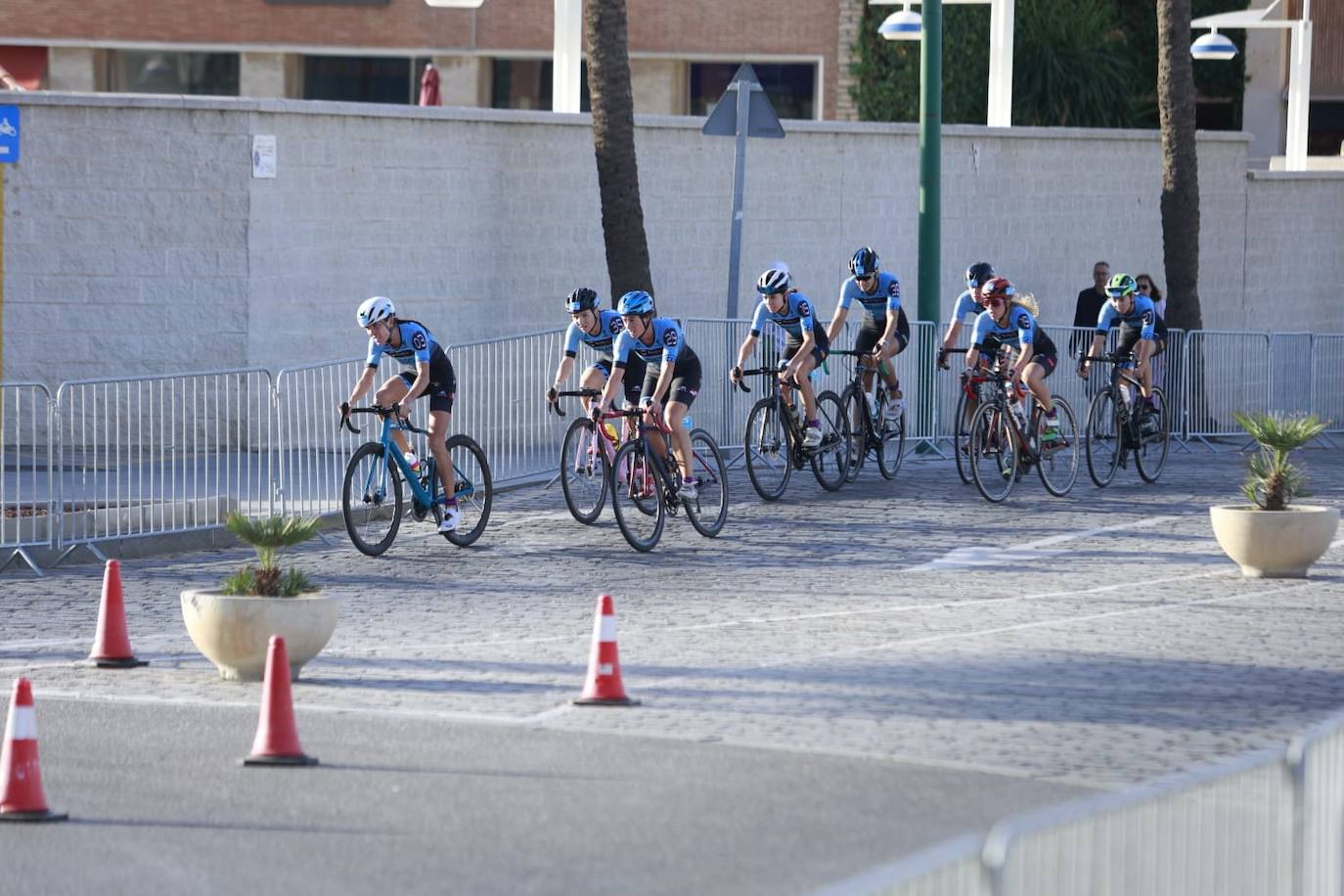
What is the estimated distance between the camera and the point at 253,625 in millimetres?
10172

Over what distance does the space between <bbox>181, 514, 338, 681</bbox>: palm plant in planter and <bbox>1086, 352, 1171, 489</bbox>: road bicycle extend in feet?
33.9

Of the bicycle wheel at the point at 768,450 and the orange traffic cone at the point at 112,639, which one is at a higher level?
the bicycle wheel at the point at 768,450

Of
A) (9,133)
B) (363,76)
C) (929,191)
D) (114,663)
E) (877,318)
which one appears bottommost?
(114,663)

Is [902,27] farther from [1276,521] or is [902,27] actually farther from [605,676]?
[605,676]

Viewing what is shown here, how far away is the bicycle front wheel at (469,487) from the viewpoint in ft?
51.0

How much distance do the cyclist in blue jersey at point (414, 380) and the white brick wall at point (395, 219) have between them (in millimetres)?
5467

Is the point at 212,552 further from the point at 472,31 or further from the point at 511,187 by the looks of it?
the point at 472,31

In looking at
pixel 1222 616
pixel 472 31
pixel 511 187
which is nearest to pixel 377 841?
pixel 1222 616

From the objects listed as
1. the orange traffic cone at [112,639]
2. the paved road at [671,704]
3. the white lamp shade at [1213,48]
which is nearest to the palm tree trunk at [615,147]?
the paved road at [671,704]

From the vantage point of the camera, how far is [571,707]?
381 inches

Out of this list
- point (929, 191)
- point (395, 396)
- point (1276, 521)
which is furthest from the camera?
point (929, 191)

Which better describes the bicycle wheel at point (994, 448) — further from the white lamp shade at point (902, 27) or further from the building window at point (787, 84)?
the building window at point (787, 84)

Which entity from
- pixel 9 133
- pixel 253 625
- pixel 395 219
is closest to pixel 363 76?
pixel 395 219

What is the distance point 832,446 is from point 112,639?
8.53m
